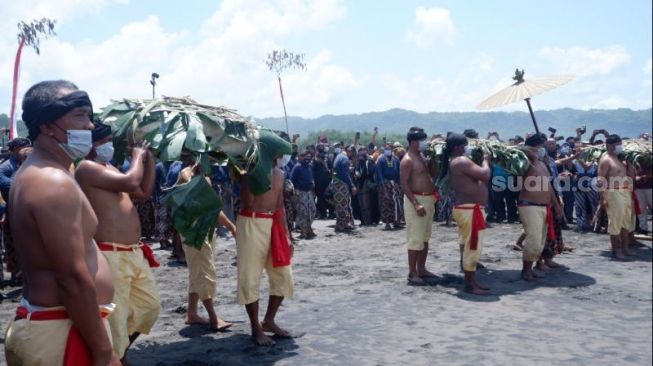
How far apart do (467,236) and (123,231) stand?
4.54 m

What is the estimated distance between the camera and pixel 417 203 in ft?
26.0

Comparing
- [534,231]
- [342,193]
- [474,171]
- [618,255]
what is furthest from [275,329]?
[342,193]

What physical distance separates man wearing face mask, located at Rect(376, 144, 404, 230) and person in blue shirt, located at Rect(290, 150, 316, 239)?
6.49 ft

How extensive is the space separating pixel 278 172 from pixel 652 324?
3.63 meters

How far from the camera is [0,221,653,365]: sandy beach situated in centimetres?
505

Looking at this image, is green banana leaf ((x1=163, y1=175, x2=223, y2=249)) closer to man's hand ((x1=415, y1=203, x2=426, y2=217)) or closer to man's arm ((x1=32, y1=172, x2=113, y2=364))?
man's arm ((x1=32, y1=172, x2=113, y2=364))

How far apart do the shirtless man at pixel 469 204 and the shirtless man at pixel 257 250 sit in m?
2.80

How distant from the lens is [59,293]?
2305 millimetres

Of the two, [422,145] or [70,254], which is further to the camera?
[422,145]

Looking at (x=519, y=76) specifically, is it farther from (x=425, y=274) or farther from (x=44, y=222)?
(x=44, y=222)

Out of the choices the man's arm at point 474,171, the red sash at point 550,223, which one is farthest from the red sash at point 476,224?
the red sash at point 550,223

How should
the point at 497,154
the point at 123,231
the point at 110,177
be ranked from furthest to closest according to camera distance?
1. the point at 497,154
2. the point at 123,231
3. the point at 110,177

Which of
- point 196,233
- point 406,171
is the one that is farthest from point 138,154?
point 406,171

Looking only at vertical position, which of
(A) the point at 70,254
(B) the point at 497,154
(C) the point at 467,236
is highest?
(B) the point at 497,154
